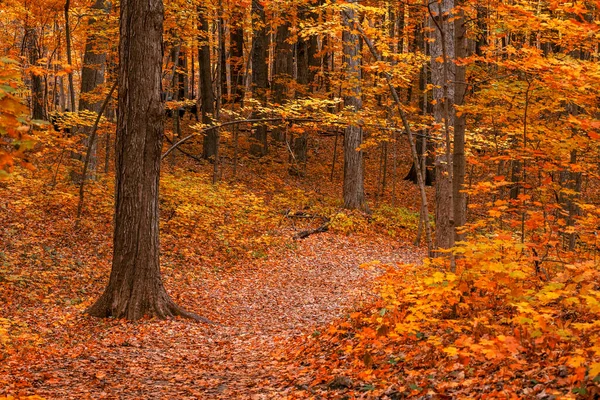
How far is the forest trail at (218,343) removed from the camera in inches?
229

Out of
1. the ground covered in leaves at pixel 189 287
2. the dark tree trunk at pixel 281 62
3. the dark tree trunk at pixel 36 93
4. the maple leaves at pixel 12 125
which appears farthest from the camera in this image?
the dark tree trunk at pixel 281 62

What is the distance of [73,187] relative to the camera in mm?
14406

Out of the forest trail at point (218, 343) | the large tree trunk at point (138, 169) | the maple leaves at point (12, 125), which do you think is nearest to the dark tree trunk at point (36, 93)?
the forest trail at point (218, 343)

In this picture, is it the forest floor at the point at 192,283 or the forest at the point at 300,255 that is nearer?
the forest at the point at 300,255

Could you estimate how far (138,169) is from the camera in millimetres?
8609

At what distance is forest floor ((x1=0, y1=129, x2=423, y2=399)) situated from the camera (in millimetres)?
6242

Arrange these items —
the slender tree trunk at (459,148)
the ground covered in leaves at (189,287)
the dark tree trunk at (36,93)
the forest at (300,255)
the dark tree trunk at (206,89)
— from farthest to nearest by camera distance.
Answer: the dark tree trunk at (36,93), the dark tree trunk at (206,89), the slender tree trunk at (459,148), the ground covered in leaves at (189,287), the forest at (300,255)

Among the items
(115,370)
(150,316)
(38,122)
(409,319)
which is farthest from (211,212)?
(38,122)

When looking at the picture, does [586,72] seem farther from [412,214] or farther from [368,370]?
[412,214]

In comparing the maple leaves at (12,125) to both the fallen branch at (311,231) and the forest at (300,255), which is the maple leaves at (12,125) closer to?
the forest at (300,255)

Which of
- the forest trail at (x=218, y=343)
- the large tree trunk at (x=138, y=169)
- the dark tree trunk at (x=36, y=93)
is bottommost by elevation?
the forest trail at (x=218, y=343)

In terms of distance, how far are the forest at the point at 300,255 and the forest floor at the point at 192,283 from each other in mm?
50

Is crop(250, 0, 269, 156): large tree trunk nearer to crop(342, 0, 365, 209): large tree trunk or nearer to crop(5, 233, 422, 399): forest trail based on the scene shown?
crop(342, 0, 365, 209): large tree trunk

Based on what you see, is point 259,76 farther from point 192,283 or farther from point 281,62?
point 192,283
